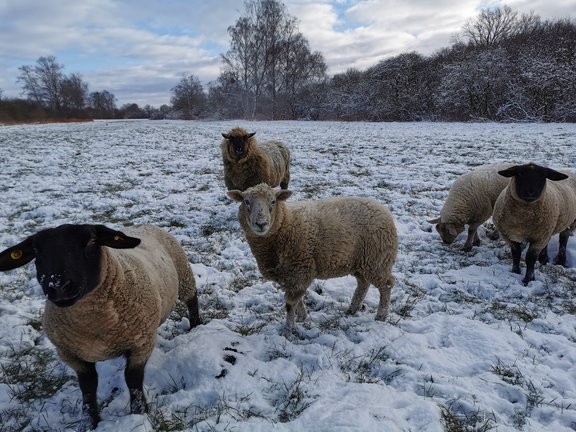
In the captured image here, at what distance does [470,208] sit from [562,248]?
1.33 metres

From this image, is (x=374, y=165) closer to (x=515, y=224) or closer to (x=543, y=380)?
(x=515, y=224)

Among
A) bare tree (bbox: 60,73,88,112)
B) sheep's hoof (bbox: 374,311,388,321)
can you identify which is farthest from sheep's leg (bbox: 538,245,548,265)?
bare tree (bbox: 60,73,88,112)

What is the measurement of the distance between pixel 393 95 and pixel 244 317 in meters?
30.1

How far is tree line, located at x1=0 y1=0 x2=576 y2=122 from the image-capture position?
23.4 meters

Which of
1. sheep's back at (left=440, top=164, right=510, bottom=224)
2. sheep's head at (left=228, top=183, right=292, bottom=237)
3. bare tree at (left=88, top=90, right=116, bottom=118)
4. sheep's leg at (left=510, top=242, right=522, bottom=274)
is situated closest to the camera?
sheep's head at (left=228, top=183, right=292, bottom=237)

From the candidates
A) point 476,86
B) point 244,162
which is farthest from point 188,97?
point 244,162

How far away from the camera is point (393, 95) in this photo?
100 ft

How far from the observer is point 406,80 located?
3011 cm

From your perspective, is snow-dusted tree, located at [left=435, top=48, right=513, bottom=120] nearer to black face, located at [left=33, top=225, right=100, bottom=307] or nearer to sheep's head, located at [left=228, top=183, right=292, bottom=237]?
sheep's head, located at [left=228, top=183, right=292, bottom=237]

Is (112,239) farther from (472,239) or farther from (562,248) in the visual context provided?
(562,248)

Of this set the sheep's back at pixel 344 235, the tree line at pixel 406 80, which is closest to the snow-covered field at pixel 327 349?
the sheep's back at pixel 344 235

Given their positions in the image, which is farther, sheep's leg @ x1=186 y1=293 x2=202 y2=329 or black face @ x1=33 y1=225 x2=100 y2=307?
sheep's leg @ x1=186 y1=293 x2=202 y2=329

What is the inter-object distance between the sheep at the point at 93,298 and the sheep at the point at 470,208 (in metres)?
4.53

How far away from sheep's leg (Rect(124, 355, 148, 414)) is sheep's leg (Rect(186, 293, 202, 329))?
1.07 meters
